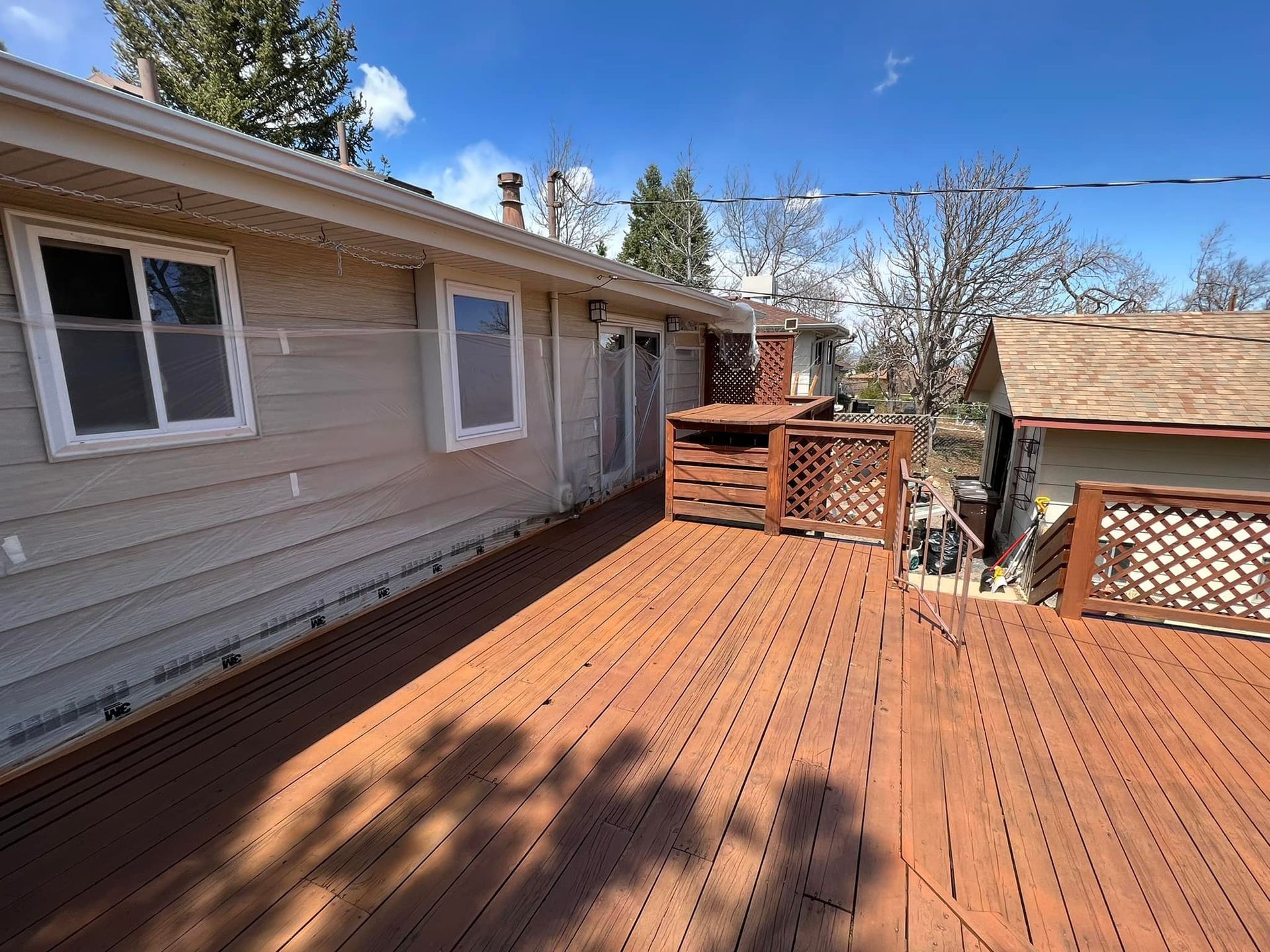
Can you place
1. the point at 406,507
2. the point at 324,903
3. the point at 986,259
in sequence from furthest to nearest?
the point at 986,259
the point at 406,507
the point at 324,903

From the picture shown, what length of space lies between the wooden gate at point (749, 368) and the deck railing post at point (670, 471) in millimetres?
3651

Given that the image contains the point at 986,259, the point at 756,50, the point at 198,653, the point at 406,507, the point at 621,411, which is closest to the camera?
the point at 198,653

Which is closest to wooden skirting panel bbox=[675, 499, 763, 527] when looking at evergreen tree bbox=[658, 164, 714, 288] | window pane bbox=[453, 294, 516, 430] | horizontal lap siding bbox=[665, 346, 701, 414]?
window pane bbox=[453, 294, 516, 430]

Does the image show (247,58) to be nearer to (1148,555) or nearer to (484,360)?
(484,360)

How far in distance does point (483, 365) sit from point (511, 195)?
2.00m

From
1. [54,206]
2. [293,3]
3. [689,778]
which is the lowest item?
[689,778]

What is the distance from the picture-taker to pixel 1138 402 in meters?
5.95

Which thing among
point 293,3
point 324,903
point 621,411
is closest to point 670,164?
point 293,3

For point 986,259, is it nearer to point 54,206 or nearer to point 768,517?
point 768,517

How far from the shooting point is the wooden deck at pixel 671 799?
135 centimetres

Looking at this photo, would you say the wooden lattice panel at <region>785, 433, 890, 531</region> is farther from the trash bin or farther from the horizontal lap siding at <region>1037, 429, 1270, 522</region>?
the trash bin

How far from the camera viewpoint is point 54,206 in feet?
6.00

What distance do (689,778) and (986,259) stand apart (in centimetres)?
1547

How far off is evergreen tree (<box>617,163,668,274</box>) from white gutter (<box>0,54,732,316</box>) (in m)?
19.0
